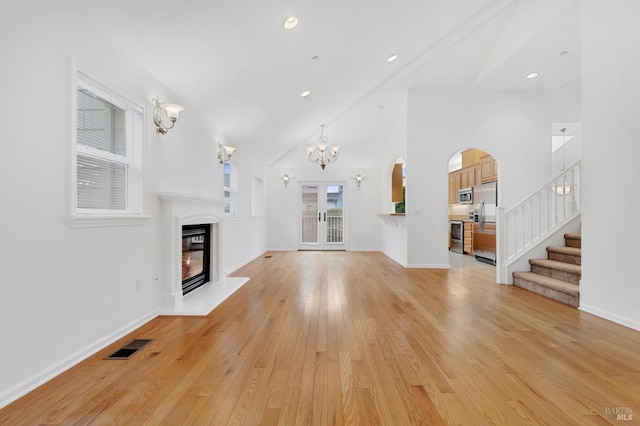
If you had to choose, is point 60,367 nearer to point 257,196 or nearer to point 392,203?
point 257,196

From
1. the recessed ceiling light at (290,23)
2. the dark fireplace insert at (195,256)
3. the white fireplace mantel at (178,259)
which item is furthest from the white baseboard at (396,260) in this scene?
the recessed ceiling light at (290,23)

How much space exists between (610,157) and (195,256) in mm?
4955

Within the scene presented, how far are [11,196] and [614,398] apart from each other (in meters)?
3.58

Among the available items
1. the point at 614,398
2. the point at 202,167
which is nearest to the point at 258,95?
the point at 202,167

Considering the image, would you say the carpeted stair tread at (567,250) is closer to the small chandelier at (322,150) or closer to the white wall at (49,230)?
the small chandelier at (322,150)

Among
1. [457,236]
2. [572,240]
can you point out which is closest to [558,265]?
[572,240]

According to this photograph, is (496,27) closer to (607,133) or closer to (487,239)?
(607,133)

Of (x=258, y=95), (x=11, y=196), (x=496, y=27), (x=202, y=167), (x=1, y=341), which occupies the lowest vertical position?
(x=1, y=341)

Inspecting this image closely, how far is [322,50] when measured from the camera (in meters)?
3.61

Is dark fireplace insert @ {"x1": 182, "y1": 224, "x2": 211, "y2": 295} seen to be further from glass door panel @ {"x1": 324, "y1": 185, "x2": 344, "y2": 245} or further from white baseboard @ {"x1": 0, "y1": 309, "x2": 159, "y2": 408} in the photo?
glass door panel @ {"x1": 324, "y1": 185, "x2": 344, "y2": 245}

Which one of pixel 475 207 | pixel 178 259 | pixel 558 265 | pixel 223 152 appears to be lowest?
pixel 558 265

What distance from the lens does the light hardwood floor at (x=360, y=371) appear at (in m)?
1.56

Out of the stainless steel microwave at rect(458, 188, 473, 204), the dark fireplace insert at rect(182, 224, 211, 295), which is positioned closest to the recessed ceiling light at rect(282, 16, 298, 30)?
the dark fireplace insert at rect(182, 224, 211, 295)

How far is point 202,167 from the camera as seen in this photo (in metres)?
4.21
